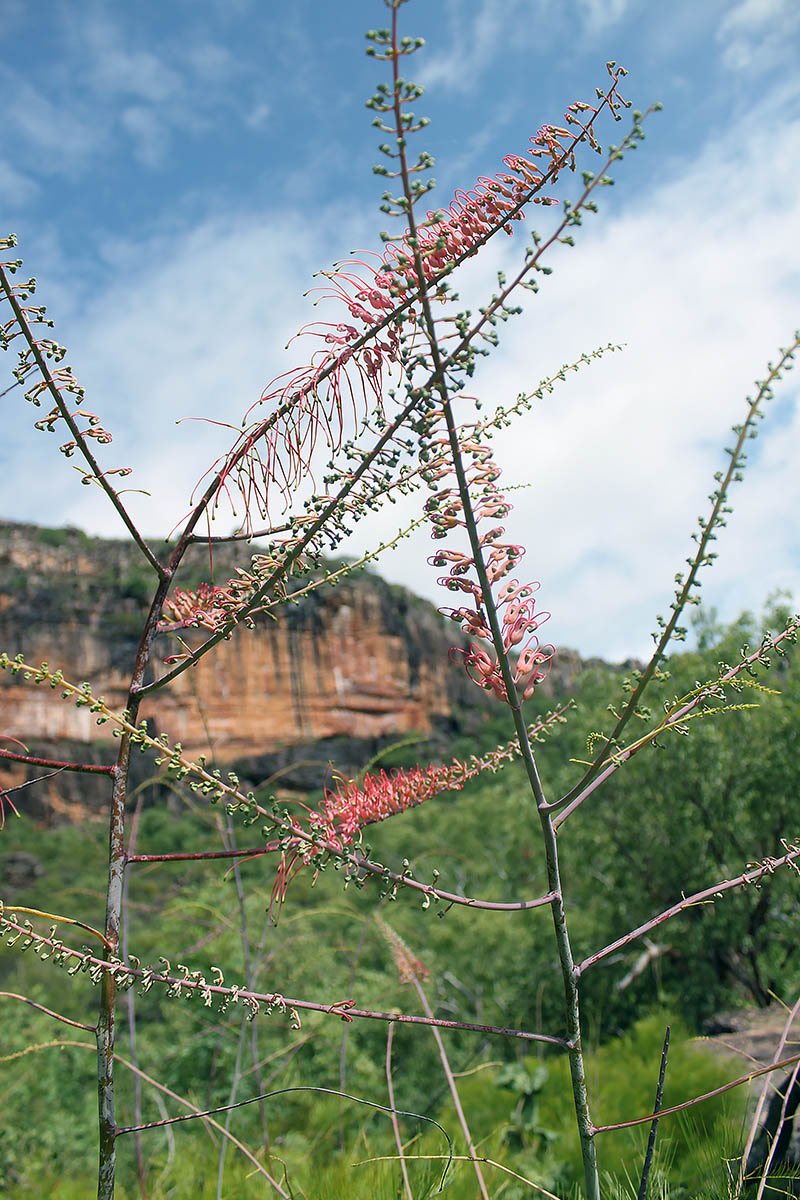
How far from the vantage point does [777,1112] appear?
9.29 feet

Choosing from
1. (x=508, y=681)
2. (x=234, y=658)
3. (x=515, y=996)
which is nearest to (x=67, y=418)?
(x=508, y=681)

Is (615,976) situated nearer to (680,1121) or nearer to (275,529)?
(680,1121)

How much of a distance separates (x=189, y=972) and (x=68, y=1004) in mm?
18588

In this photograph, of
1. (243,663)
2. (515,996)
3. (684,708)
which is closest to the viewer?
(684,708)

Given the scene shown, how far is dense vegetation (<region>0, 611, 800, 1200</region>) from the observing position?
4.02 metres

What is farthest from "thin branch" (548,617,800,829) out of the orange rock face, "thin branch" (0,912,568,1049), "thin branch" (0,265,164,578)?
the orange rock face

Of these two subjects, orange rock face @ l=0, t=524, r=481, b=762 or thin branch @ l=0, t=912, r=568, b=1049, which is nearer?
thin branch @ l=0, t=912, r=568, b=1049

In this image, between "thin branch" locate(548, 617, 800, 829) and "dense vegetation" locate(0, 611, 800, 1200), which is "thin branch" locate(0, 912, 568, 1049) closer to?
"thin branch" locate(548, 617, 800, 829)

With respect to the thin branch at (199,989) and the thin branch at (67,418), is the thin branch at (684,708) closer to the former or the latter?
the thin branch at (199,989)

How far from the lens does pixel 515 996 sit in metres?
15.1

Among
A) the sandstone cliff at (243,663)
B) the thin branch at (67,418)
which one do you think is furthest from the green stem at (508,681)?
the sandstone cliff at (243,663)

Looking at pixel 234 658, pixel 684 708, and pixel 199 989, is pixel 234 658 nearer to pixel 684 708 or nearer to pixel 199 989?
pixel 199 989

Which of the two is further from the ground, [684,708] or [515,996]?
[684,708]

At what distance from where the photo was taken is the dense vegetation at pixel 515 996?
13.2 ft
